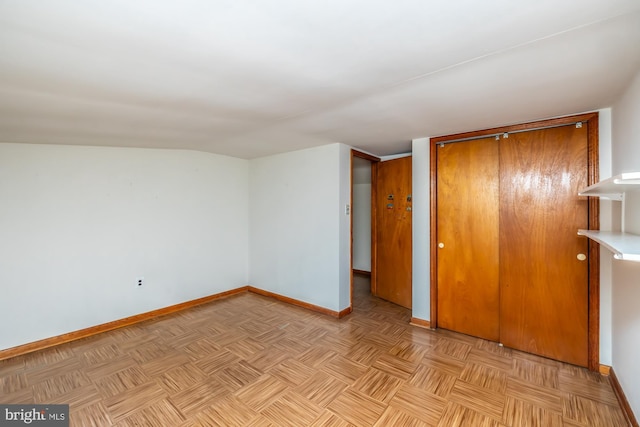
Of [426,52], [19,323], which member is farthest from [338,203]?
[19,323]

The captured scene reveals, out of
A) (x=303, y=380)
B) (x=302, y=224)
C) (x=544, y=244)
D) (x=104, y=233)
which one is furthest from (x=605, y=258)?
(x=104, y=233)

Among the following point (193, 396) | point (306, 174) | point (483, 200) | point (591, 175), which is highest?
point (306, 174)

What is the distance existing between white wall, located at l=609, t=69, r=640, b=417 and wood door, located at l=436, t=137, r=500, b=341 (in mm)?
851

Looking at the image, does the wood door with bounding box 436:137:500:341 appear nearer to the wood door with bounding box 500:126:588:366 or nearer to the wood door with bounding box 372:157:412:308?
the wood door with bounding box 500:126:588:366

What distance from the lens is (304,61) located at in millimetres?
1490

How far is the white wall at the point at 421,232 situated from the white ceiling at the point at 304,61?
747 millimetres

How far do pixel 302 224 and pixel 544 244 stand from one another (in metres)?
2.77

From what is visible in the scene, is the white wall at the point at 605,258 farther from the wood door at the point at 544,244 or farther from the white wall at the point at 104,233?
the white wall at the point at 104,233

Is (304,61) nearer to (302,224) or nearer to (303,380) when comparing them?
(303,380)

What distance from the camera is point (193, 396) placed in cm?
211

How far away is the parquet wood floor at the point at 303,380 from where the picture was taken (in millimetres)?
1905

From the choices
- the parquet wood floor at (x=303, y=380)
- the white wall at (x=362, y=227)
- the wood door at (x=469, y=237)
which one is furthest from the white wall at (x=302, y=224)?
the white wall at (x=362, y=227)

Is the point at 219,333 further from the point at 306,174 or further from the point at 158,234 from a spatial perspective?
the point at 306,174

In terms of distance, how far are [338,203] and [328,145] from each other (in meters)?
0.78
